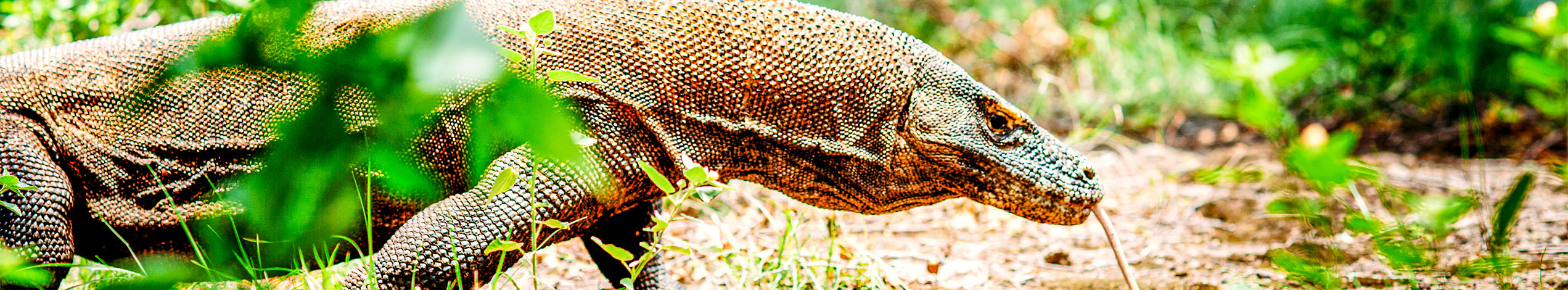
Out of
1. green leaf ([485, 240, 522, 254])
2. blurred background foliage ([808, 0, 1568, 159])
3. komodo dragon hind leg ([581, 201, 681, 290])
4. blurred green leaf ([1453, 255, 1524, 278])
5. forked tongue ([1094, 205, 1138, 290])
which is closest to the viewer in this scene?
blurred green leaf ([1453, 255, 1524, 278])

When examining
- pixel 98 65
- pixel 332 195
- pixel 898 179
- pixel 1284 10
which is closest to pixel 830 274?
pixel 898 179

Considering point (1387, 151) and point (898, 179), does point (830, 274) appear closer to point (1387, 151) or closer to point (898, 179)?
point (898, 179)

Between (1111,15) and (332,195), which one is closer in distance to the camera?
(332,195)

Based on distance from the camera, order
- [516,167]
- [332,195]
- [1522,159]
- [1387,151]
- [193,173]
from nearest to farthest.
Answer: [332,195] < [516,167] < [193,173] < [1522,159] < [1387,151]

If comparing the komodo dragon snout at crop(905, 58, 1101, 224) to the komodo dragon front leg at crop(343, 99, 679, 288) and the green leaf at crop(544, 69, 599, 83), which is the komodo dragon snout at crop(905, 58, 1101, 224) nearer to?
the komodo dragon front leg at crop(343, 99, 679, 288)

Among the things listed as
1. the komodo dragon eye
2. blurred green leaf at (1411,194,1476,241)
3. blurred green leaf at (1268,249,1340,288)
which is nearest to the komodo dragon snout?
the komodo dragon eye

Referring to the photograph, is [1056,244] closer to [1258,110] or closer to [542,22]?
[542,22]

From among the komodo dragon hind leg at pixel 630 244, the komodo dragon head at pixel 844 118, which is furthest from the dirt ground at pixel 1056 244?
the komodo dragon head at pixel 844 118

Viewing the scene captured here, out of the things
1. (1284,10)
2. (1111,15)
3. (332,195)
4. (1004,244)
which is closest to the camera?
(332,195)
